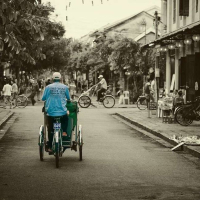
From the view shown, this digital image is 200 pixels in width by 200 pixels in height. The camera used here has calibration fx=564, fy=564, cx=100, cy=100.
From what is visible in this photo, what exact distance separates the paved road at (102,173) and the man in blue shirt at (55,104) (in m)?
0.75

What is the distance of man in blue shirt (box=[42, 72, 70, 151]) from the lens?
1047 centimetres

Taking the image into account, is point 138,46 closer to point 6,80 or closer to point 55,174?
point 6,80

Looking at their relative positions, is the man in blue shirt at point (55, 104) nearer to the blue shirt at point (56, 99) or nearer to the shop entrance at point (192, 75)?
the blue shirt at point (56, 99)

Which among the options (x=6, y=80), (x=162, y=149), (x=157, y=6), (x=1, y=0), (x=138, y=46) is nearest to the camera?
(x=1, y=0)

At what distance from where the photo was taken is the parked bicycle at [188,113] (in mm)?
18953

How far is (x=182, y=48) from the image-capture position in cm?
2828

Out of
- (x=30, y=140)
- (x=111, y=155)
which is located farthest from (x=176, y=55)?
(x=111, y=155)

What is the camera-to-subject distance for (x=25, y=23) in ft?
31.0

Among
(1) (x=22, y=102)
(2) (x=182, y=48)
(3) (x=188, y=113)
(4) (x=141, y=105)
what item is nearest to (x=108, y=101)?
(4) (x=141, y=105)

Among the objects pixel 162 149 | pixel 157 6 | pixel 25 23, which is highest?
pixel 157 6

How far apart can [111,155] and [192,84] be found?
48.6ft

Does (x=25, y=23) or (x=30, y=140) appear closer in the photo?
(x=25, y=23)

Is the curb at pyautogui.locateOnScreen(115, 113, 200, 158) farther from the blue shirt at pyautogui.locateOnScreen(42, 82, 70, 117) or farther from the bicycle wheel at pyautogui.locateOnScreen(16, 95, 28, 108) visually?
the bicycle wheel at pyautogui.locateOnScreen(16, 95, 28, 108)

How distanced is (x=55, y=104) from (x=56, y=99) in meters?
0.13
